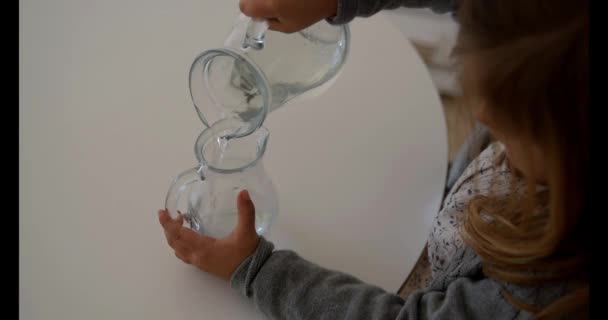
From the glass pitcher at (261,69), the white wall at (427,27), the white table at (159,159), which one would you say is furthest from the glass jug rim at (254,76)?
the white wall at (427,27)

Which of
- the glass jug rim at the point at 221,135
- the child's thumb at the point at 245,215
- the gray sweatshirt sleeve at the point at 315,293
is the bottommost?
the gray sweatshirt sleeve at the point at 315,293

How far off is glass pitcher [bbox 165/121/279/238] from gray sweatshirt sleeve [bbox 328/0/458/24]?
14 cm

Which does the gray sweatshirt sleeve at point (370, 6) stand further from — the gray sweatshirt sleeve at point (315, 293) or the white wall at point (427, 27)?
the white wall at point (427, 27)

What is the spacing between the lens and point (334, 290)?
47 cm

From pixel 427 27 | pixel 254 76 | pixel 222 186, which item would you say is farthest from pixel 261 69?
pixel 427 27

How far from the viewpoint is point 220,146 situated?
1.56 feet

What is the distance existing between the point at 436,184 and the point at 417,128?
0.27 feet

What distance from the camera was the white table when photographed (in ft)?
1.56

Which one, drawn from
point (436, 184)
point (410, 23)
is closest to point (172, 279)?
point (436, 184)

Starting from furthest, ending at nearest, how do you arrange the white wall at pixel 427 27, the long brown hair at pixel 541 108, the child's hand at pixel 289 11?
the white wall at pixel 427 27, the child's hand at pixel 289 11, the long brown hair at pixel 541 108

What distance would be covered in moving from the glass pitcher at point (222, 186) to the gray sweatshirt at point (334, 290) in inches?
1.8

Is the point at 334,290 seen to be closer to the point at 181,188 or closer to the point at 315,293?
the point at 315,293

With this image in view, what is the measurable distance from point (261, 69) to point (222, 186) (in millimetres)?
128

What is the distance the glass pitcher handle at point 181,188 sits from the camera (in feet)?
1.56
